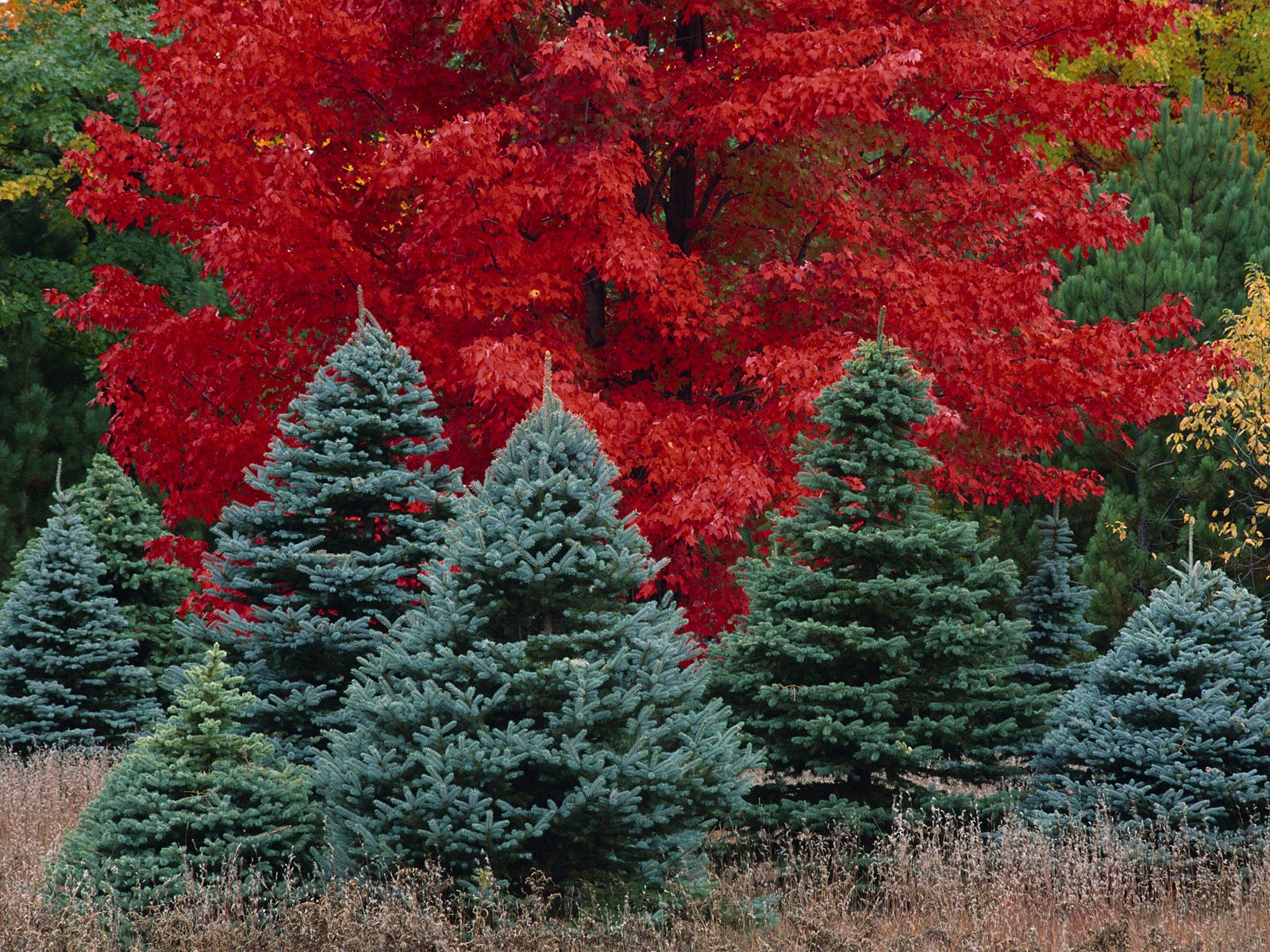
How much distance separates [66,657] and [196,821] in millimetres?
7777

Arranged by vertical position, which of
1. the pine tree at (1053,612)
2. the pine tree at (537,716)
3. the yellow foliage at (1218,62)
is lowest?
the pine tree at (537,716)

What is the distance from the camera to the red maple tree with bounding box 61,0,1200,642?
31.9ft

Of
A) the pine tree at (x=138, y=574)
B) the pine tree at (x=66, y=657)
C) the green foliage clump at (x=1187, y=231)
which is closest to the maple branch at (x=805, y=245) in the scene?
the green foliage clump at (x=1187, y=231)

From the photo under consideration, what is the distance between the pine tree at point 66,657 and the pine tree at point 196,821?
22.8ft

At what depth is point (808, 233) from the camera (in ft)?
36.0

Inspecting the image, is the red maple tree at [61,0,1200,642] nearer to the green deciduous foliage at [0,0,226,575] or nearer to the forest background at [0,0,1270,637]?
the forest background at [0,0,1270,637]

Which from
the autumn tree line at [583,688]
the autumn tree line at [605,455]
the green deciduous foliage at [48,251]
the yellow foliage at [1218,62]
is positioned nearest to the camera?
the autumn tree line at [583,688]

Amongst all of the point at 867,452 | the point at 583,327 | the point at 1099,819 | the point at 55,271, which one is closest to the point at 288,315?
the point at 583,327

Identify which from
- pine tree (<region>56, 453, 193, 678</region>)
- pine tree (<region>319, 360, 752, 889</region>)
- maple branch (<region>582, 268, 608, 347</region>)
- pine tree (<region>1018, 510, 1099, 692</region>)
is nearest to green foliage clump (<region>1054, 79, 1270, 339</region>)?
pine tree (<region>1018, 510, 1099, 692</region>)

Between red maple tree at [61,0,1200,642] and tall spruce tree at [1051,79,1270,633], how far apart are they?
182 inches

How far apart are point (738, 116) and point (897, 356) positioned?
239 centimetres

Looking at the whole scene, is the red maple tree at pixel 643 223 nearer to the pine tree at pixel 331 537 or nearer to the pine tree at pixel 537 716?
the pine tree at pixel 331 537

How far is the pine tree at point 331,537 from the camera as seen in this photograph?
812 centimetres

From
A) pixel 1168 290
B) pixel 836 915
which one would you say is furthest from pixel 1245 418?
pixel 836 915
